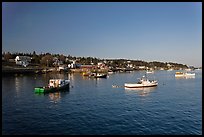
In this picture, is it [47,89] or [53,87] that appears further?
[53,87]

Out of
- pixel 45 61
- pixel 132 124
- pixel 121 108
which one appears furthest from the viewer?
pixel 45 61

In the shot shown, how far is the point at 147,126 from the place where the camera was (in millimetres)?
14938

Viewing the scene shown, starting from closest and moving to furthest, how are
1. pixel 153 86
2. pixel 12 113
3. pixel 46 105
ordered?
pixel 12 113 < pixel 46 105 < pixel 153 86

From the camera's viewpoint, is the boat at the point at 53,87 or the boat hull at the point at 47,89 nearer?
the boat hull at the point at 47,89

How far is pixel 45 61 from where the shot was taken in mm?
107500

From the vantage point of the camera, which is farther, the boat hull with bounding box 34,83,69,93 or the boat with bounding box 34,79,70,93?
the boat with bounding box 34,79,70,93

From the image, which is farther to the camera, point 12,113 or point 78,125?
point 12,113

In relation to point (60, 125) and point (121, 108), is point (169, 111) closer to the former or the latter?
point (121, 108)

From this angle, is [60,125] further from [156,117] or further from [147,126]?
[156,117]

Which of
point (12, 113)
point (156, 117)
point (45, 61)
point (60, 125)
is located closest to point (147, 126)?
point (156, 117)

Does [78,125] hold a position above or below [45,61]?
below

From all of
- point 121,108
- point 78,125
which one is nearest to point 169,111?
point 121,108

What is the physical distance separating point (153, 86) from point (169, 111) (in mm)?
22865

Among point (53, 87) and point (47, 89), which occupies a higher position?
point (53, 87)
